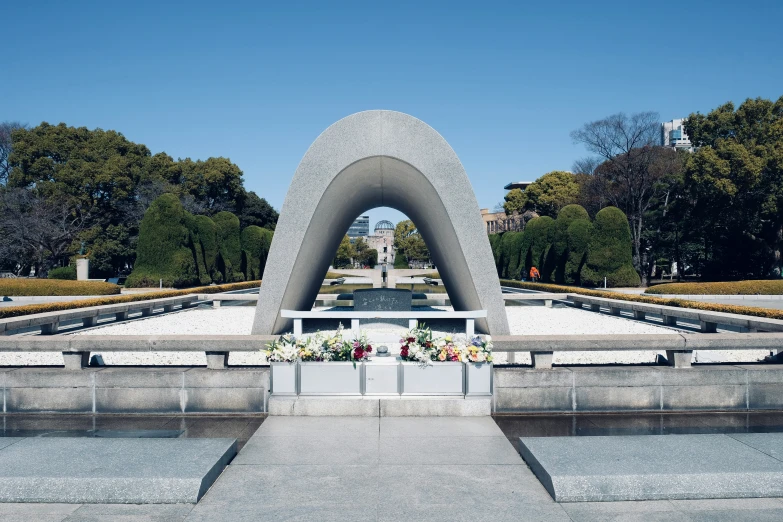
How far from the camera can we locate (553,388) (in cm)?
699

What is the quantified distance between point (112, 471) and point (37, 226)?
38.7 meters

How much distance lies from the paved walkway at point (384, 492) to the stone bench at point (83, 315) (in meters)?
9.81

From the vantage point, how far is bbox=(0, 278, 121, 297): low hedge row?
25.4m

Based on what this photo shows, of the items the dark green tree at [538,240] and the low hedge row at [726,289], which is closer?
the low hedge row at [726,289]

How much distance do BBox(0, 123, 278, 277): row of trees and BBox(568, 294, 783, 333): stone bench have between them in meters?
30.7

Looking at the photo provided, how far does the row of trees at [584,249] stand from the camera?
2980 cm

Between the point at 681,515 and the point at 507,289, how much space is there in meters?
29.8

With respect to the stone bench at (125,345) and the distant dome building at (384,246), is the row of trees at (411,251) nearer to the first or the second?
the distant dome building at (384,246)

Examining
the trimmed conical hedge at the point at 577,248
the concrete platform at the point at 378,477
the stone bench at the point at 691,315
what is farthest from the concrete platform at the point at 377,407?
the trimmed conical hedge at the point at 577,248

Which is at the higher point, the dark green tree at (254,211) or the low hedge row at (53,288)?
the dark green tree at (254,211)

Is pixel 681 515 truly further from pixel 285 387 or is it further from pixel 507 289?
pixel 507 289

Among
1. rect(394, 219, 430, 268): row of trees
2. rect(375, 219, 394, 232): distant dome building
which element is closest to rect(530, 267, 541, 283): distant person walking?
rect(394, 219, 430, 268): row of trees

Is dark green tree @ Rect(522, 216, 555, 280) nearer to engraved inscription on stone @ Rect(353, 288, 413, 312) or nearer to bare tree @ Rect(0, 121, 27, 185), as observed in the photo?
engraved inscription on stone @ Rect(353, 288, 413, 312)

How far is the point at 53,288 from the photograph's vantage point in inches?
1016
